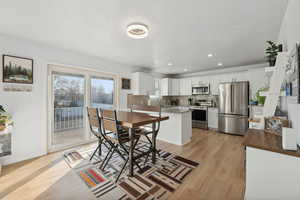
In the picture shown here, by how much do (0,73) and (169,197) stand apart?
3.50m

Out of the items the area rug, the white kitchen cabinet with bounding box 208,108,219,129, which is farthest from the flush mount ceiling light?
the white kitchen cabinet with bounding box 208,108,219,129

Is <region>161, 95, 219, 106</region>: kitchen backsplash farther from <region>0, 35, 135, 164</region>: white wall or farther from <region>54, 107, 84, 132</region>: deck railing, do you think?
<region>0, 35, 135, 164</region>: white wall

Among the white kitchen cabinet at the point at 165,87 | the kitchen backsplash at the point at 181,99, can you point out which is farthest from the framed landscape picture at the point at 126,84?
the kitchen backsplash at the point at 181,99

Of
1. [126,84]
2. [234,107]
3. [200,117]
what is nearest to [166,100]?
[200,117]

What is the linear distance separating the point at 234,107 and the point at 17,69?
578 cm

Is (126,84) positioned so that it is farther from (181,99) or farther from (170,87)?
(181,99)

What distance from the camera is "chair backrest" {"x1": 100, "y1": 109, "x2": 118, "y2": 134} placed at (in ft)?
6.27

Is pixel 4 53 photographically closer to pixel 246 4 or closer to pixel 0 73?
pixel 0 73

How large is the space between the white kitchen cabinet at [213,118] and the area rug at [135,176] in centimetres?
279

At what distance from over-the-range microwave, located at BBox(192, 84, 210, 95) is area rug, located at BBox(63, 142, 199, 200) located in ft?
10.5

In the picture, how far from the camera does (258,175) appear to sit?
1.14 m

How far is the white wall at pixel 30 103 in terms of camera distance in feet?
7.76

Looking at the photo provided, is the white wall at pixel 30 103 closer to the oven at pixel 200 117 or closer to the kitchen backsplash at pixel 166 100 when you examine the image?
the kitchen backsplash at pixel 166 100

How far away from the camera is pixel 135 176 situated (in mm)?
2012
